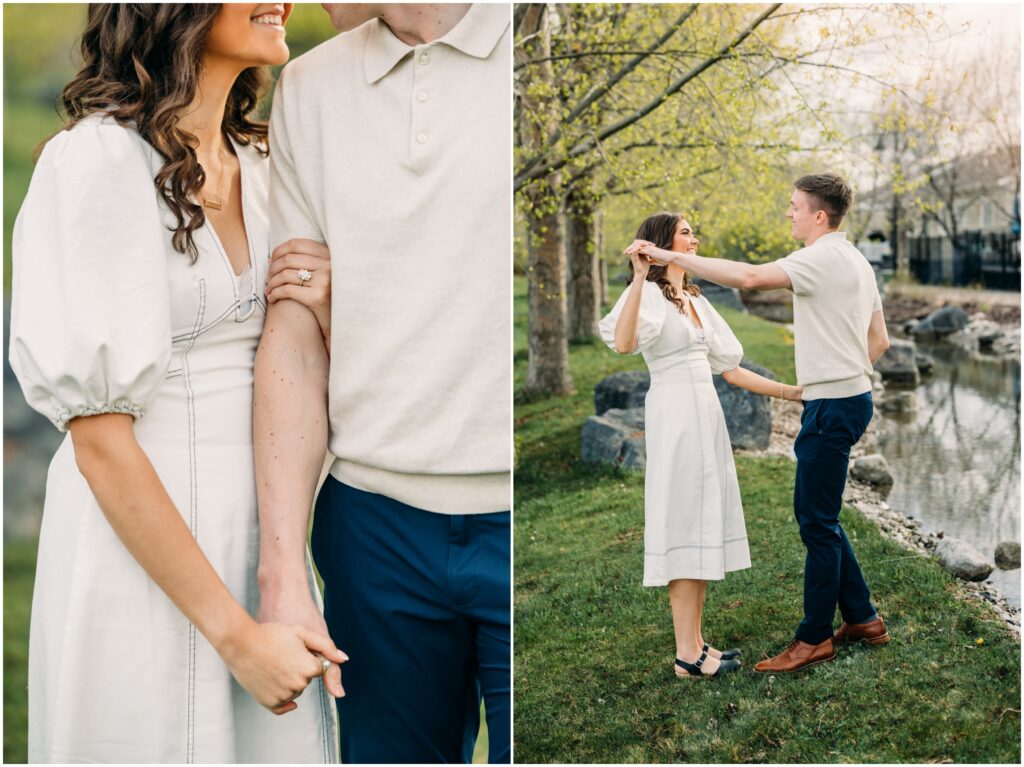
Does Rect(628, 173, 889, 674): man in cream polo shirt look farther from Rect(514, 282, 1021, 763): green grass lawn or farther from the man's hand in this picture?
the man's hand

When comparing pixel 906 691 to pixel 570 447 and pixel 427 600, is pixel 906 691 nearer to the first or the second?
pixel 570 447

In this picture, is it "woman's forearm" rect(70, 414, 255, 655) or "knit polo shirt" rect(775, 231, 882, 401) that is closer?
"woman's forearm" rect(70, 414, 255, 655)

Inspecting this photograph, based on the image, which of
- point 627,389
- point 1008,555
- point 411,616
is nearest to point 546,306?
point 627,389

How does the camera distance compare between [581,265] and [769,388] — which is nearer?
[769,388]

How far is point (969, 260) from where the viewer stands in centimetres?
269

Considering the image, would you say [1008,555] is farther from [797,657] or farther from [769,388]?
[769,388]

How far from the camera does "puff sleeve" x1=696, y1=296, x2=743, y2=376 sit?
2.49m

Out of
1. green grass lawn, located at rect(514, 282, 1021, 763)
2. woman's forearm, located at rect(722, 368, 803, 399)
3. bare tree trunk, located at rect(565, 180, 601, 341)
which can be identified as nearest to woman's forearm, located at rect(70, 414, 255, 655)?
green grass lawn, located at rect(514, 282, 1021, 763)

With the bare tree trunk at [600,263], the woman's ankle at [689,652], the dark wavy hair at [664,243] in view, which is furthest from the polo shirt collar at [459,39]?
the woman's ankle at [689,652]

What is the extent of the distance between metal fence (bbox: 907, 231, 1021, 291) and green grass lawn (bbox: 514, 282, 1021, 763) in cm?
54

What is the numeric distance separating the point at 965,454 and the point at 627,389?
908 mm

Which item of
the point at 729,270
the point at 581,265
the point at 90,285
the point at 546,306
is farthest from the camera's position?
the point at 546,306

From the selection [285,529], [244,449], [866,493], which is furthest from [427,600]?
[866,493]

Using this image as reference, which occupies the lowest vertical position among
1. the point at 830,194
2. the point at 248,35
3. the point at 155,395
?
the point at 155,395
